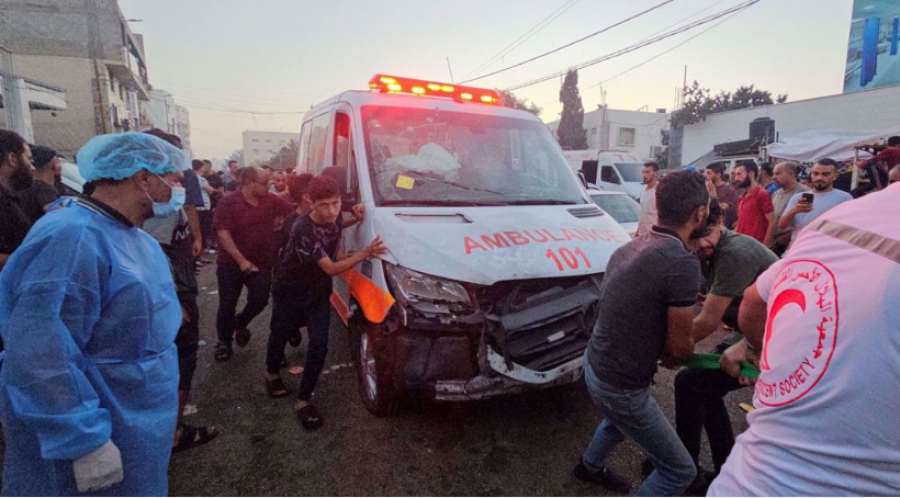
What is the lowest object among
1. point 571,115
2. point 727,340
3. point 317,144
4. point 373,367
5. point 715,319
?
point 373,367

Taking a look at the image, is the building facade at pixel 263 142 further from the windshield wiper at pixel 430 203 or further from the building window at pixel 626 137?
the windshield wiper at pixel 430 203

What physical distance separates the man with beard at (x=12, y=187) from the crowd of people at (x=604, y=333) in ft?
0.04

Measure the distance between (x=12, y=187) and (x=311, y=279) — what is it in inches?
89.1

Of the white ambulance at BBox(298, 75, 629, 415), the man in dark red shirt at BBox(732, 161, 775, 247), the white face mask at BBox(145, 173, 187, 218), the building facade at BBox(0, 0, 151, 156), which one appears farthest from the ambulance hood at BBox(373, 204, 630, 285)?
the building facade at BBox(0, 0, 151, 156)

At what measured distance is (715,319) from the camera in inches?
98.0

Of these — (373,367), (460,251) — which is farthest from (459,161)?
(373,367)

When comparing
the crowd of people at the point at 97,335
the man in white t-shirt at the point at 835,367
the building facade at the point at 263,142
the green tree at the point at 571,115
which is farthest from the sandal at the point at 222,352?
the building facade at the point at 263,142

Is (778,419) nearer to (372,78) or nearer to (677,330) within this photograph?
(677,330)

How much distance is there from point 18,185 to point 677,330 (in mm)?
4485

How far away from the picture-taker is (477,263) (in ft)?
9.03

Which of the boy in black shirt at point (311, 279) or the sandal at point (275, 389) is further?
the sandal at point (275, 389)

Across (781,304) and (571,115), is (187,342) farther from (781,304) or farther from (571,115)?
(571,115)

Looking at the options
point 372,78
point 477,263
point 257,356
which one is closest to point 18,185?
point 257,356

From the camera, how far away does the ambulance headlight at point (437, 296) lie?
9.05 feet
